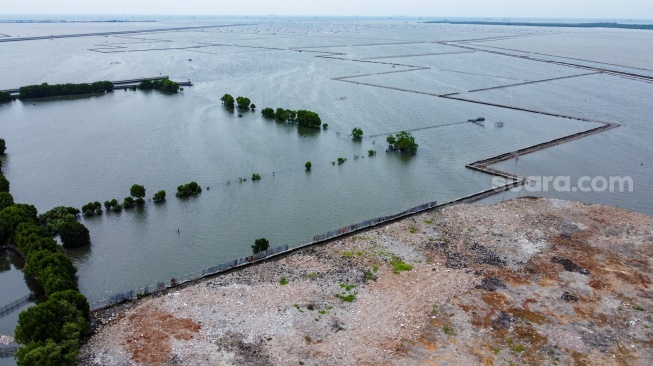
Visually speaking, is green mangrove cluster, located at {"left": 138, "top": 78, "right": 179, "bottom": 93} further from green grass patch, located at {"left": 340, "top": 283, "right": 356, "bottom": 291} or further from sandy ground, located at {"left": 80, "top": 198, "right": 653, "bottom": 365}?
green grass patch, located at {"left": 340, "top": 283, "right": 356, "bottom": 291}

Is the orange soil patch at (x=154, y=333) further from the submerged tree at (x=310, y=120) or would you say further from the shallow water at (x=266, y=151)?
the submerged tree at (x=310, y=120)

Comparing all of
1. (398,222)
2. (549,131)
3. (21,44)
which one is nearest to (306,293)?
(398,222)

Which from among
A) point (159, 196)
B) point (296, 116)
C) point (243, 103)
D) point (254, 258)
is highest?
point (243, 103)

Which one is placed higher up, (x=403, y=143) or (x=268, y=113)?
(x=268, y=113)

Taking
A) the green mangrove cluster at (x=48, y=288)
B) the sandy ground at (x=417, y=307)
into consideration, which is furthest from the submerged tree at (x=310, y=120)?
the green mangrove cluster at (x=48, y=288)

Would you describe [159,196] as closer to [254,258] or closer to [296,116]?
[254,258]

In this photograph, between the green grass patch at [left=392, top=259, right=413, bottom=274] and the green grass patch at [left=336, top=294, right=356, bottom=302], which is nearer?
→ the green grass patch at [left=336, top=294, right=356, bottom=302]

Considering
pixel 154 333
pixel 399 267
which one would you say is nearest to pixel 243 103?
pixel 399 267

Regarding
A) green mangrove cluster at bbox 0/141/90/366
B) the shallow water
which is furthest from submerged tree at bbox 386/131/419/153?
green mangrove cluster at bbox 0/141/90/366
